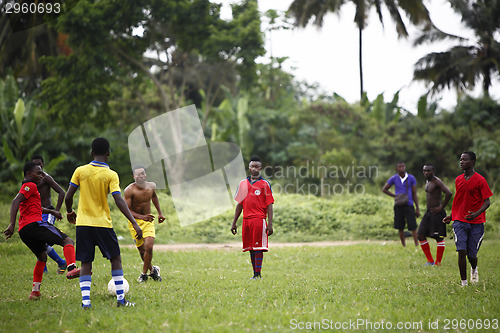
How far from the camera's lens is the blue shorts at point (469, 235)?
7328 mm

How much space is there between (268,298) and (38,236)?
3.37 metres

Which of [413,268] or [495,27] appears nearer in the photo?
[413,268]

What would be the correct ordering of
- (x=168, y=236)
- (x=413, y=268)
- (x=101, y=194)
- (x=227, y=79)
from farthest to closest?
(x=227, y=79)
(x=168, y=236)
(x=413, y=268)
(x=101, y=194)

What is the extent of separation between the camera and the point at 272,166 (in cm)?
2878

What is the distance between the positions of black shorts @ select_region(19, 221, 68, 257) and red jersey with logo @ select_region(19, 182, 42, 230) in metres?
0.07

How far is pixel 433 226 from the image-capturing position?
31.7ft

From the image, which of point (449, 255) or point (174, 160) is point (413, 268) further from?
point (174, 160)

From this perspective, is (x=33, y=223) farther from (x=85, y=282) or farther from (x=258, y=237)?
(x=258, y=237)

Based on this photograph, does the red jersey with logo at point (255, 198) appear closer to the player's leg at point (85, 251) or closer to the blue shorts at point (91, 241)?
→ the blue shorts at point (91, 241)

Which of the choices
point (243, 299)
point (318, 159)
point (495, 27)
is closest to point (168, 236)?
point (243, 299)

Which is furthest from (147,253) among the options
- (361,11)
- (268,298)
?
(361,11)

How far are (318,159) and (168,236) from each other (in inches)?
485

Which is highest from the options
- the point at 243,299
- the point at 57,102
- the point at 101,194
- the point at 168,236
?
the point at 57,102

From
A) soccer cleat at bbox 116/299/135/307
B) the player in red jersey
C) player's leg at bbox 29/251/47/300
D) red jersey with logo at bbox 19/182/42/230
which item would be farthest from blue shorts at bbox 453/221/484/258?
red jersey with logo at bbox 19/182/42/230
